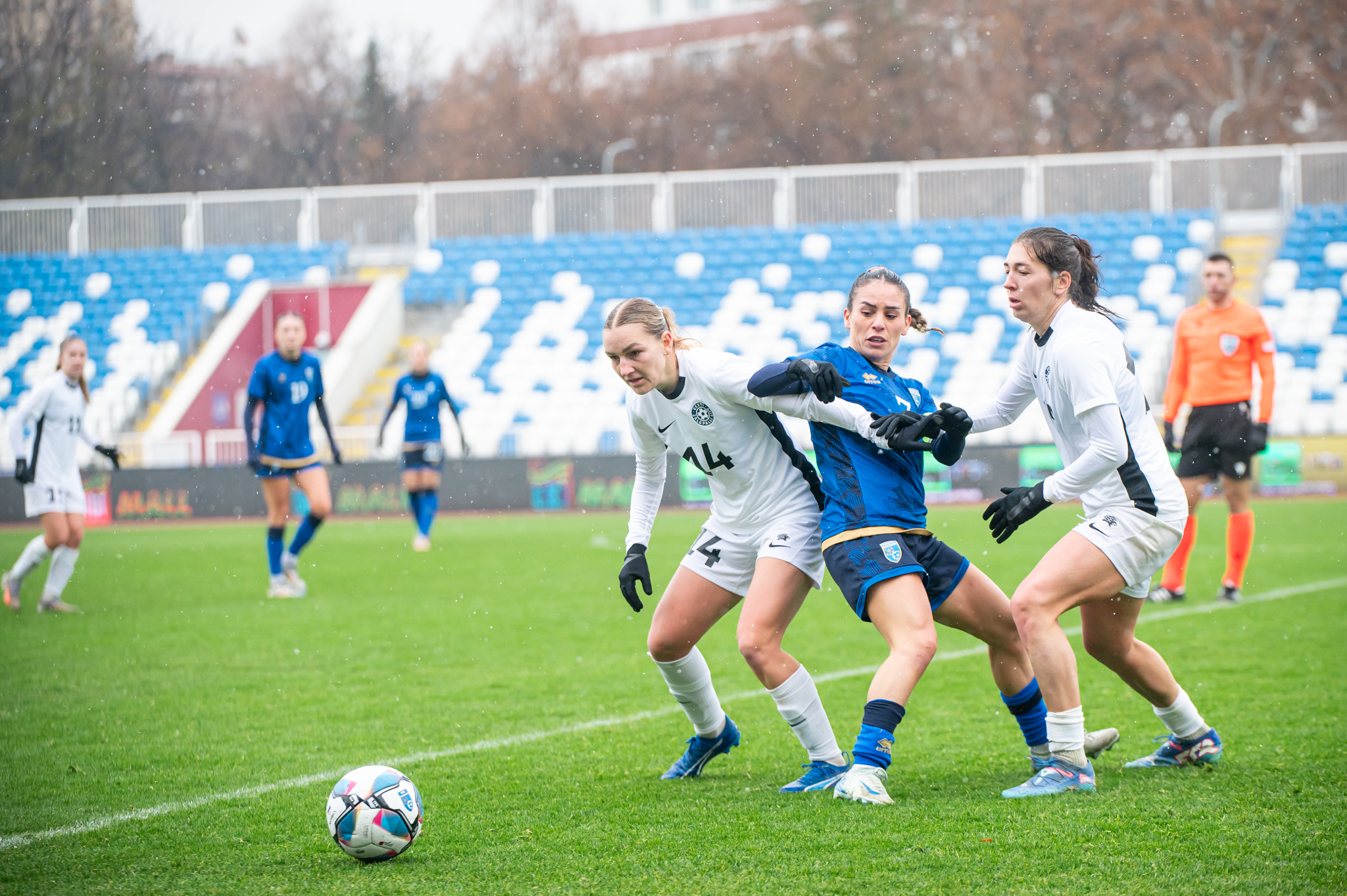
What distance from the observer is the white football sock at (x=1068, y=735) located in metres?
4.35

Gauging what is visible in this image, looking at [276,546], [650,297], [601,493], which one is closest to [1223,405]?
[276,546]

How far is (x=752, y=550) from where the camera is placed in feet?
15.4

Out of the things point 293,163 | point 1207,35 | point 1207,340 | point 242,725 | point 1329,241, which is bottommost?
point 242,725

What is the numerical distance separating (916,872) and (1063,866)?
416 mm

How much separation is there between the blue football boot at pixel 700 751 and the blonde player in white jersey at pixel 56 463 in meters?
6.57

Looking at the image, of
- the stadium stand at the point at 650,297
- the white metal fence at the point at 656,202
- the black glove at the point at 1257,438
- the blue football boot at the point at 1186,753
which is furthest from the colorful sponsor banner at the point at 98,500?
the blue football boot at the point at 1186,753

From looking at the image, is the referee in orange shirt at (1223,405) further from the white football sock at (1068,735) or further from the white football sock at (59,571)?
the white football sock at (59,571)

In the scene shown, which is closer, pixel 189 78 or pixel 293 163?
pixel 189 78

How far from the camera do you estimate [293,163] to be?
3512 centimetres

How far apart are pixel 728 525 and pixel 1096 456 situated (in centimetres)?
133

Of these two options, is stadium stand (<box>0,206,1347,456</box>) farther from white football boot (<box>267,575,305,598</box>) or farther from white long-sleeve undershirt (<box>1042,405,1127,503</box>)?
white long-sleeve undershirt (<box>1042,405,1127,503</box>)

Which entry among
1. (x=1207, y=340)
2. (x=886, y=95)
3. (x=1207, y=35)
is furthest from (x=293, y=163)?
(x=1207, y=340)

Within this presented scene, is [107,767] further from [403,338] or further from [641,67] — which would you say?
[641,67]

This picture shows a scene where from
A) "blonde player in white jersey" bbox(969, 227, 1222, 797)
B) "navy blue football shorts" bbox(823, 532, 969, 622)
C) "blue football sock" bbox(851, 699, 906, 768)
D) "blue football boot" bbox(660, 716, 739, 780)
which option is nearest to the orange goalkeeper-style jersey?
"blonde player in white jersey" bbox(969, 227, 1222, 797)
